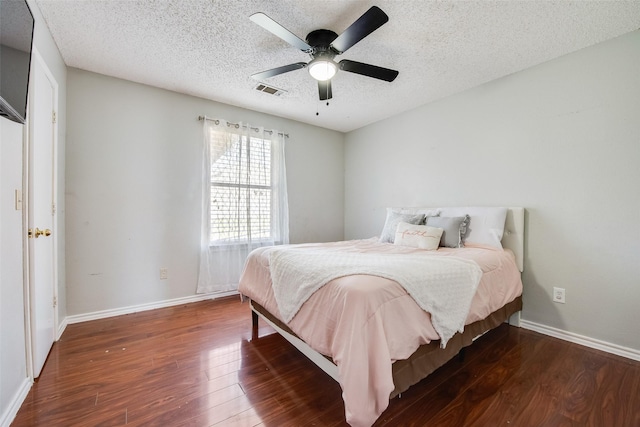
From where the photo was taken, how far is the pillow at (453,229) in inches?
96.3

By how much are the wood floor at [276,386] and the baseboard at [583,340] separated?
76 millimetres

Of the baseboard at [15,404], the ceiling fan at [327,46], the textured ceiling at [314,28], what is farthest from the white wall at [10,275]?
the ceiling fan at [327,46]

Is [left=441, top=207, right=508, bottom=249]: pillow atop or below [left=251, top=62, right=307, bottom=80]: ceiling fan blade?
below

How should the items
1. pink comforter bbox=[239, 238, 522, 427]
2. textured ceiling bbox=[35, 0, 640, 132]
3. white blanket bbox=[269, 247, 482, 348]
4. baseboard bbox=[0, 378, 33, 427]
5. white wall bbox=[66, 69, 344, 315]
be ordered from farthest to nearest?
white wall bbox=[66, 69, 344, 315], textured ceiling bbox=[35, 0, 640, 132], white blanket bbox=[269, 247, 482, 348], baseboard bbox=[0, 378, 33, 427], pink comforter bbox=[239, 238, 522, 427]

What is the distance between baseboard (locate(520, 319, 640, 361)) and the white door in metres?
3.67

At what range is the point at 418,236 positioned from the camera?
248cm

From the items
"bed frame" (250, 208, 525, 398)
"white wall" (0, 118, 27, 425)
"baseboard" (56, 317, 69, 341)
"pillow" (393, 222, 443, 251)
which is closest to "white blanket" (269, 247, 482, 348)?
"bed frame" (250, 208, 525, 398)

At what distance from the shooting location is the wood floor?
1327 millimetres

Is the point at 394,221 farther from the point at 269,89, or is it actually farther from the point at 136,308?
the point at 136,308

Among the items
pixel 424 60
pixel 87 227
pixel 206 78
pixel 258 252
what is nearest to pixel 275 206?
pixel 258 252

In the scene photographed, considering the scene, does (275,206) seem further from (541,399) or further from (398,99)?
(541,399)

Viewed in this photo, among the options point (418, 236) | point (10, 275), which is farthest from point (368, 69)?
point (10, 275)

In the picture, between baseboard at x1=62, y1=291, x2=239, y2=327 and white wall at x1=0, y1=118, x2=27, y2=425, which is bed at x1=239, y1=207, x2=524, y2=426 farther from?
white wall at x1=0, y1=118, x2=27, y2=425

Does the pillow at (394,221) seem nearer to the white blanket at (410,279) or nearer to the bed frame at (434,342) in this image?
the bed frame at (434,342)
